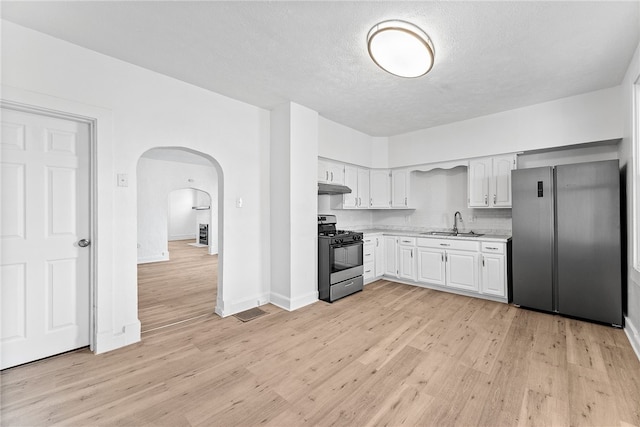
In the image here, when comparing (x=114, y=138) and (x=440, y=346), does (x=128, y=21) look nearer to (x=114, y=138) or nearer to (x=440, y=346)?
(x=114, y=138)

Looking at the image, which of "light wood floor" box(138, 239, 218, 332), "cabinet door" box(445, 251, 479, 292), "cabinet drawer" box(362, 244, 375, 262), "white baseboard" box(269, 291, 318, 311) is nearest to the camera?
"light wood floor" box(138, 239, 218, 332)

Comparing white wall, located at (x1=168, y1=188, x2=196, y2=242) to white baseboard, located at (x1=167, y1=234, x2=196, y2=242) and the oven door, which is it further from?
the oven door

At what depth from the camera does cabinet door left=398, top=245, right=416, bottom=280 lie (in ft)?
15.4

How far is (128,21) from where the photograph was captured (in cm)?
212

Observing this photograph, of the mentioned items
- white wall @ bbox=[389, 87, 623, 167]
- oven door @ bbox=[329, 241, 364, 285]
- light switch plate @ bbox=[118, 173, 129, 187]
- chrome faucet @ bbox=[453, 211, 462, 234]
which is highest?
white wall @ bbox=[389, 87, 623, 167]

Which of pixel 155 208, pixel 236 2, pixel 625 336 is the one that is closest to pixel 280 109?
pixel 236 2

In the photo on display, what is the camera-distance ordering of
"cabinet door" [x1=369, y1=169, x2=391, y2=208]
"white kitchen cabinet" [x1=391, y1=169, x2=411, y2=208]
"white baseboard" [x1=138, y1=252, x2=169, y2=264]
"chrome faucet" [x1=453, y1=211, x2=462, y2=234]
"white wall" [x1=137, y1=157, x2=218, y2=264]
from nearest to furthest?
Answer: "chrome faucet" [x1=453, y1=211, x2=462, y2=234] < "white kitchen cabinet" [x1=391, y1=169, x2=411, y2=208] < "cabinet door" [x1=369, y1=169, x2=391, y2=208] < "white baseboard" [x1=138, y1=252, x2=169, y2=264] < "white wall" [x1=137, y1=157, x2=218, y2=264]

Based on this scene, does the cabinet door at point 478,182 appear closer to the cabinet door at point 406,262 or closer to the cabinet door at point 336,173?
the cabinet door at point 406,262

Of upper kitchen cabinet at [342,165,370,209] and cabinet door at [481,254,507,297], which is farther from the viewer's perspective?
upper kitchen cabinet at [342,165,370,209]

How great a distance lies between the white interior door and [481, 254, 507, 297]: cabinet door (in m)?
4.67

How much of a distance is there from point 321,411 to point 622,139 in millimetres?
4310

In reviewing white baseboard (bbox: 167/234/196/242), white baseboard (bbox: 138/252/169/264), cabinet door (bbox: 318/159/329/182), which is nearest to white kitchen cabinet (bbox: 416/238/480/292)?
cabinet door (bbox: 318/159/329/182)

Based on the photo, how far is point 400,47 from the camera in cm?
223

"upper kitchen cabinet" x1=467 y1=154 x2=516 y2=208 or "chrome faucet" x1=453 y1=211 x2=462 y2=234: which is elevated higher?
"upper kitchen cabinet" x1=467 y1=154 x2=516 y2=208
